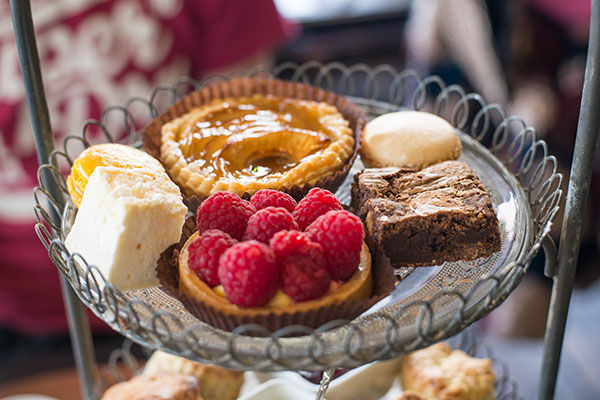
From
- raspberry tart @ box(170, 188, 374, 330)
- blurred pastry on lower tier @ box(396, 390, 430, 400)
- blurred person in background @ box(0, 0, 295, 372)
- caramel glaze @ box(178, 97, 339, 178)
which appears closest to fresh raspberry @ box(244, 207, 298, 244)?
raspberry tart @ box(170, 188, 374, 330)

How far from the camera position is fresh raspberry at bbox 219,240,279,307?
0.78 m

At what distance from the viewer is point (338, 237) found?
821 millimetres

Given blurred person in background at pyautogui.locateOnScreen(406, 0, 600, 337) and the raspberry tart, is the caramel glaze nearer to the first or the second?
the raspberry tart

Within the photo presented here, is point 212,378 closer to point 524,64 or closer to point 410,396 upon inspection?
point 410,396

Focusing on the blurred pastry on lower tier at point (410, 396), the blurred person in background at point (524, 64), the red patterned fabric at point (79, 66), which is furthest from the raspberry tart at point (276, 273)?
the blurred person in background at point (524, 64)

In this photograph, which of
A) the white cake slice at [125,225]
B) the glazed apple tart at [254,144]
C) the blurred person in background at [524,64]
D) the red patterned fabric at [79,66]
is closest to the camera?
the white cake slice at [125,225]

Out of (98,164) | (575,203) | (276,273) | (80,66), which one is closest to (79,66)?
(80,66)

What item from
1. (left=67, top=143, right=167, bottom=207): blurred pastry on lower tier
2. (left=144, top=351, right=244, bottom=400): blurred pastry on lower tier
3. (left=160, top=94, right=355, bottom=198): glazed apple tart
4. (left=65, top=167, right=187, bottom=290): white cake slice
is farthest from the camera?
(left=144, top=351, right=244, bottom=400): blurred pastry on lower tier

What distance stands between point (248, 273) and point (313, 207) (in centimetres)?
17

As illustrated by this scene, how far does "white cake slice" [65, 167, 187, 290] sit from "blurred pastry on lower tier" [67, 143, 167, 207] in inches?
1.9

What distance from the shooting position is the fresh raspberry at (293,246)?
0.81 m

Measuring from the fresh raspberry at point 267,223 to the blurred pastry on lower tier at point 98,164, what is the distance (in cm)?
20

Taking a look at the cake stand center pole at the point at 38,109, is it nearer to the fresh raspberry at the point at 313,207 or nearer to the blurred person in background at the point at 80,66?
the fresh raspberry at the point at 313,207

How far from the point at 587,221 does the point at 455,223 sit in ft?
5.79
